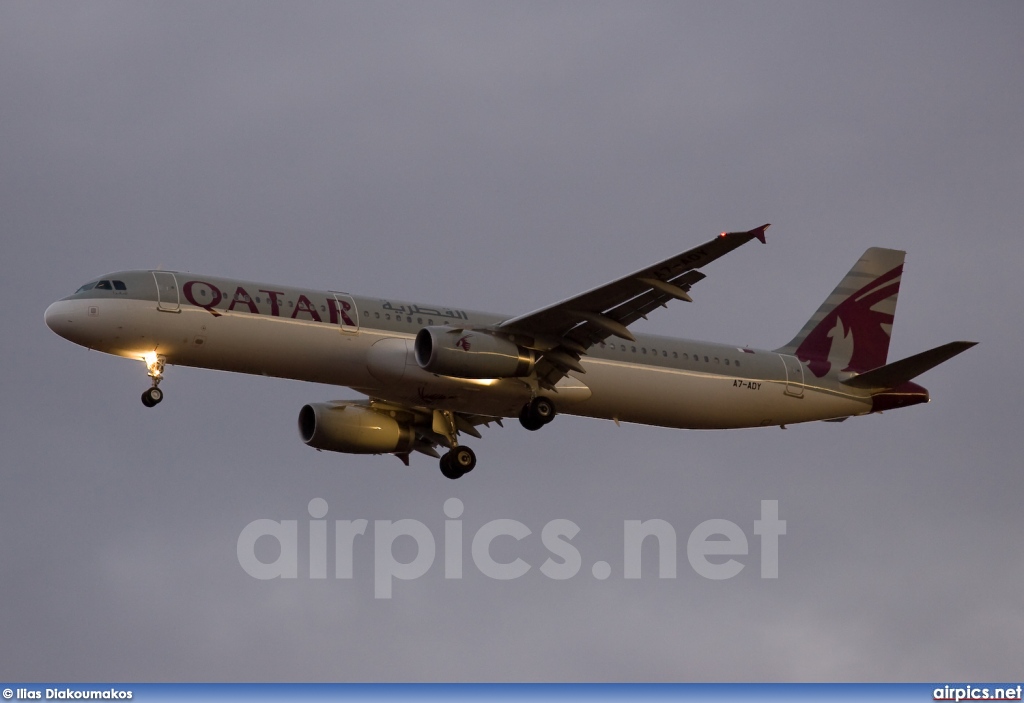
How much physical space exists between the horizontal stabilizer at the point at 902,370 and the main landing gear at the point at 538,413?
38.7 ft

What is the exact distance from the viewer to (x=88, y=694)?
3834 cm

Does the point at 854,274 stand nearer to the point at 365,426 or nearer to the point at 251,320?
the point at 365,426

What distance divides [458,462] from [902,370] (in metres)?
15.1

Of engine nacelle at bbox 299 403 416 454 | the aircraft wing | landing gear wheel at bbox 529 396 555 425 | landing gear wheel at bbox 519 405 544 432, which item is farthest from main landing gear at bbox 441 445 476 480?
the aircraft wing

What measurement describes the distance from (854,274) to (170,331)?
26631 mm

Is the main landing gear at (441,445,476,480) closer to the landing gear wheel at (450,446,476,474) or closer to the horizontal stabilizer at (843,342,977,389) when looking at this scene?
the landing gear wheel at (450,446,476,474)

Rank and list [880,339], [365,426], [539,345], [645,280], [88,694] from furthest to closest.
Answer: [880,339] → [365,426] → [539,345] → [645,280] → [88,694]

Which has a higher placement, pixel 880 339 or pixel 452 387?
pixel 880 339

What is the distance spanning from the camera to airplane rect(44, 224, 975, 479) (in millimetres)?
45656

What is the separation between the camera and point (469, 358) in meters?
46.8

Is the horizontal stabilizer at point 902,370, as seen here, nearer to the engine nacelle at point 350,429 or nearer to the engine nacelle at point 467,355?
the engine nacelle at point 467,355

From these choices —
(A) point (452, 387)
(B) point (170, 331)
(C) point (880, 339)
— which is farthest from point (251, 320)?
(C) point (880, 339)

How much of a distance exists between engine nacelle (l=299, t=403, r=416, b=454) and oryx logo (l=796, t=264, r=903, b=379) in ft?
47.7

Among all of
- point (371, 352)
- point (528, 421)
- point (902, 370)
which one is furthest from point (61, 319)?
point (902, 370)
